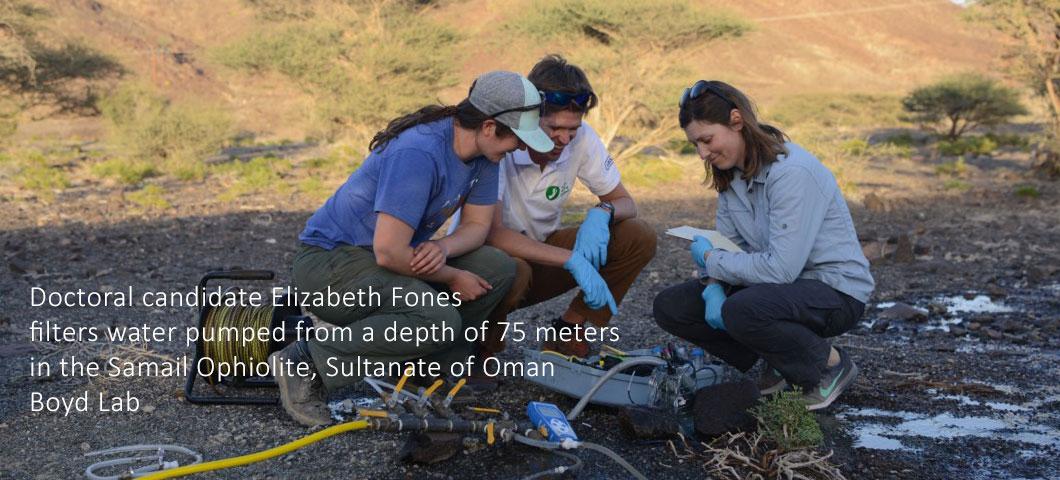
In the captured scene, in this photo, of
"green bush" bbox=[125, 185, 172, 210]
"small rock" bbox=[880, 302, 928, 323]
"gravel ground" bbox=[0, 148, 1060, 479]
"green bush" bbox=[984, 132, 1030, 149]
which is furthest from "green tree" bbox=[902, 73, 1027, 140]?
"small rock" bbox=[880, 302, 928, 323]

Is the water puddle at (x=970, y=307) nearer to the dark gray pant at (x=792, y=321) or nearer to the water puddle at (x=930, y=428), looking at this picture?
the water puddle at (x=930, y=428)

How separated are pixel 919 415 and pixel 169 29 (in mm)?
60050

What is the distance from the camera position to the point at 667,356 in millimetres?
3891

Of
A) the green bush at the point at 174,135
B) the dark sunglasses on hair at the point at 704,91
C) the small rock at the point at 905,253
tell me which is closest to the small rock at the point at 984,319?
the small rock at the point at 905,253

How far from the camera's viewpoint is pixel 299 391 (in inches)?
139

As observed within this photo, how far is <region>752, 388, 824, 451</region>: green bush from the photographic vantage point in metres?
3.20

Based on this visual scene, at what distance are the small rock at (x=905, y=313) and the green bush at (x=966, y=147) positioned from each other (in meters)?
15.6

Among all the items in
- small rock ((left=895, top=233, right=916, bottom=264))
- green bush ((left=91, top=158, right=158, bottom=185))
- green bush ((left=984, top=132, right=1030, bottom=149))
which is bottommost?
green bush ((left=91, top=158, right=158, bottom=185))

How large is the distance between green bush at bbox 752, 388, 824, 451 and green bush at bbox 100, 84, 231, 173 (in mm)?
13251

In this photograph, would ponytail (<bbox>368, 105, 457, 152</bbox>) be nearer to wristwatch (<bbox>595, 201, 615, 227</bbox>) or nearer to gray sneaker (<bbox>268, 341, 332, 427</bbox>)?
gray sneaker (<bbox>268, 341, 332, 427</bbox>)

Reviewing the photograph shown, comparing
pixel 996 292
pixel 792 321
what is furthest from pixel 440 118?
pixel 996 292

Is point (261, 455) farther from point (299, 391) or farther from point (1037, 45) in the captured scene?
point (1037, 45)

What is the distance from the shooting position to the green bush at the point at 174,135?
15.9 m

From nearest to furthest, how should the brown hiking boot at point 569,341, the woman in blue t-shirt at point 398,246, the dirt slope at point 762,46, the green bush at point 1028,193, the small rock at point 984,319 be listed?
1. the woman in blue t-shirt at point 398,246
2. the brown hiking boot at point 569,341
3. the small rock at point 984,319
4. the green bush at point 1028,193
5. the dirt slope at point 762,46
